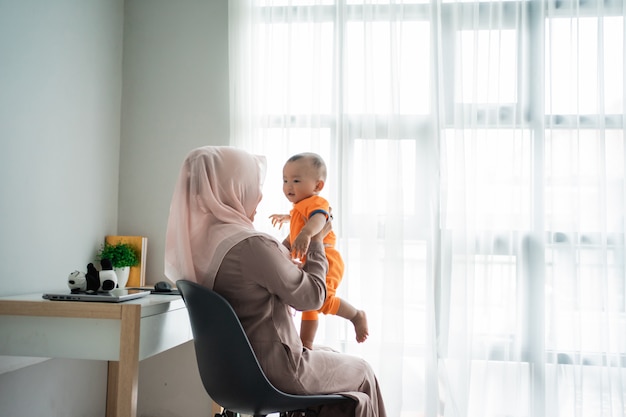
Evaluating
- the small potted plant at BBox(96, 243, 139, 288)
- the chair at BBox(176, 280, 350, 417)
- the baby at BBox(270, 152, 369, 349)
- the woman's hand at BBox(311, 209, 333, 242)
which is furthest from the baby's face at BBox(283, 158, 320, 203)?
the small potted plant at BBox(96, 243, 139, 288)

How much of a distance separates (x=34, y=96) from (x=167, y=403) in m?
1.67

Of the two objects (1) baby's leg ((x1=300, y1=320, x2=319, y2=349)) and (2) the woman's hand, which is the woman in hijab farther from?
(1) baby's leg ((x1=300, y1=320, x2=319, y2=349))

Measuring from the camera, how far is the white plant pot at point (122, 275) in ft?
8.55

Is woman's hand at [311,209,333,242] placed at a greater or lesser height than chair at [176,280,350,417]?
greater

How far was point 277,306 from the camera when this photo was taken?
5.31 ft

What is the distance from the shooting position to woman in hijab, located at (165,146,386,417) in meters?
1.57

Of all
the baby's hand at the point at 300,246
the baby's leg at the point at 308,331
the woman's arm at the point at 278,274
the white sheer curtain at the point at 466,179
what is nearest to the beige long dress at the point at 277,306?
the woman's arm at the point at 278,274

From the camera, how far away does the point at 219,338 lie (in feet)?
5.03

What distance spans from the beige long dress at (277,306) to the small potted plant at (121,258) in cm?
121

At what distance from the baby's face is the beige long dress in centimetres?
46

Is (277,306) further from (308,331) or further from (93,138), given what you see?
(93,138)

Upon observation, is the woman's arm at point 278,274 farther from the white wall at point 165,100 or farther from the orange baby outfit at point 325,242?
the white wall at point 165,100

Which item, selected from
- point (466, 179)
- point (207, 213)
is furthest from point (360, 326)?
point (466, 179)

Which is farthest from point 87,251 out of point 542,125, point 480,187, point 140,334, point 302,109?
point 542,125
